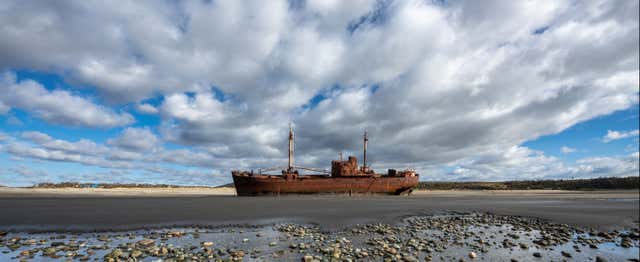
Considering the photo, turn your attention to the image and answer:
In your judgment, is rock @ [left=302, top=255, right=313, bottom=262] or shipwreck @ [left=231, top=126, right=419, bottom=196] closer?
rock @ [left=302, top=255, right=313, bottom=262]

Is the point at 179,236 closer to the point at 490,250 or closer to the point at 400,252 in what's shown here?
Answer: the point at 400,252

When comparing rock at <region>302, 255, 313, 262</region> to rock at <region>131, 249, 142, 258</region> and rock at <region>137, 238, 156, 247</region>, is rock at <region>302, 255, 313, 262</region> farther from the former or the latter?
rock at <region>137, 238, 156, 247</region>

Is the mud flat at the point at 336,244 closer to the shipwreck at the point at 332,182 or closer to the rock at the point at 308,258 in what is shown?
the rock at the point at 308,258

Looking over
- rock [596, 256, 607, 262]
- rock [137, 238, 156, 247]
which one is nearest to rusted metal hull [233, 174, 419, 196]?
rock [137, 238, 156, 247]

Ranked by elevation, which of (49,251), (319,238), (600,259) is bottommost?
(600,259)

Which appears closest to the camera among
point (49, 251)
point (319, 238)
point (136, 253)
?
point (136, 253)

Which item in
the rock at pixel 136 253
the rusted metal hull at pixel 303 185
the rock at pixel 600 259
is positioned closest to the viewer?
the rock at pixel 136 253

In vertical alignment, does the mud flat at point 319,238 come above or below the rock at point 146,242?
below

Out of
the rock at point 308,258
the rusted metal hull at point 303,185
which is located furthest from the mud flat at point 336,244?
the rusted metal hull at point 303,185

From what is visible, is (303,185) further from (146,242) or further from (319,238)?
(146,242)

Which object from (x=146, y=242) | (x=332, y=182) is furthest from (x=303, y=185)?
(x=146, y=242)

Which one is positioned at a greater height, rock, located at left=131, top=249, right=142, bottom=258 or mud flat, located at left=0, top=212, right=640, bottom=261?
rock, located at left=131, top=249, right=142, bottom=258

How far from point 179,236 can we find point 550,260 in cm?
1137

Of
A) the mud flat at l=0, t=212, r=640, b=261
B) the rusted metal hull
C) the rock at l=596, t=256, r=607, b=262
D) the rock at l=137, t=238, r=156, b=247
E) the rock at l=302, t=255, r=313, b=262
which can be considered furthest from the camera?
the rusted metal hull
